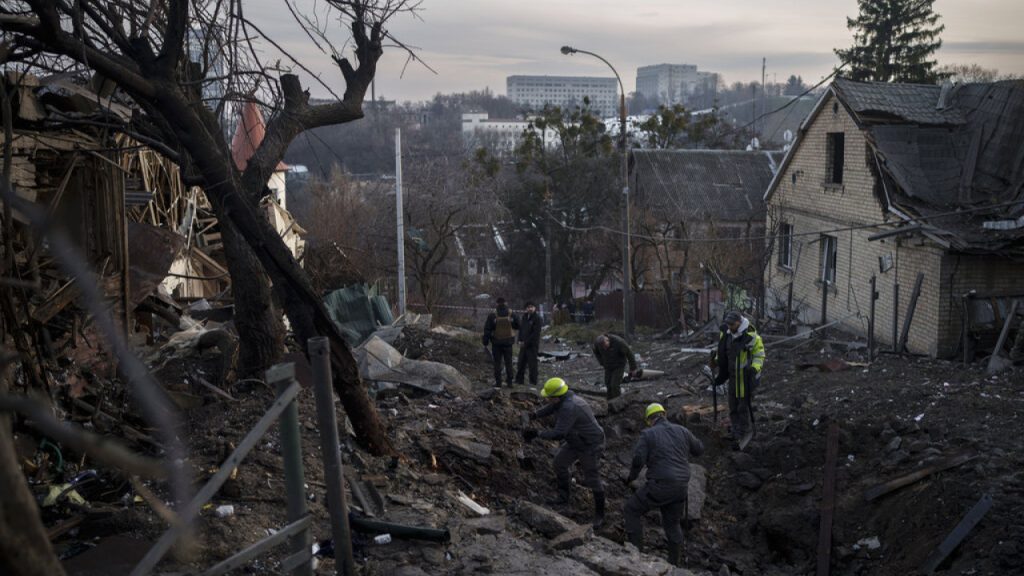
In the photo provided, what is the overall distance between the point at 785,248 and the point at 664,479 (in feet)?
58.2

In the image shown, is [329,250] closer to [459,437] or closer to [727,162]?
[459,437]

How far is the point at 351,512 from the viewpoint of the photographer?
6.21 metres

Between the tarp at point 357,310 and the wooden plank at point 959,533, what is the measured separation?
11477 mm

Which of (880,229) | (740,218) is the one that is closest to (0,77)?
(880,229)

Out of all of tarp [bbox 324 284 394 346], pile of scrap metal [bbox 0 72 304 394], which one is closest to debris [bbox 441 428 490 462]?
pile of scrap metal [bbox 0 72 304 394]

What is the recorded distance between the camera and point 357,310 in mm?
17609

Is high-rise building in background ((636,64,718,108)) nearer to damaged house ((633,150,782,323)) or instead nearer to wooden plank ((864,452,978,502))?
damaged house ((633,150,782,323))

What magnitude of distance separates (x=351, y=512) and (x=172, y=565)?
1.48 metres

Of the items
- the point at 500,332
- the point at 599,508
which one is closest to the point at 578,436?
the point at 599,508

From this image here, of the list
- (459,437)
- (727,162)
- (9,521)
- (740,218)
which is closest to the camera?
(9,521)

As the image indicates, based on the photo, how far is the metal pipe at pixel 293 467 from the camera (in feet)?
13.1

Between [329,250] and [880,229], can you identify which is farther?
[329,250]

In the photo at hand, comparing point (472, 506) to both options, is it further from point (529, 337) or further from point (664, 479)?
point (529, 337)

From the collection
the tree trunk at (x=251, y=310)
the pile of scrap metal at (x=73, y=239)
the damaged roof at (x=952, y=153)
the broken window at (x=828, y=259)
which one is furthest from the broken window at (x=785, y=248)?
the tree trunk at (x=251, y=310)
